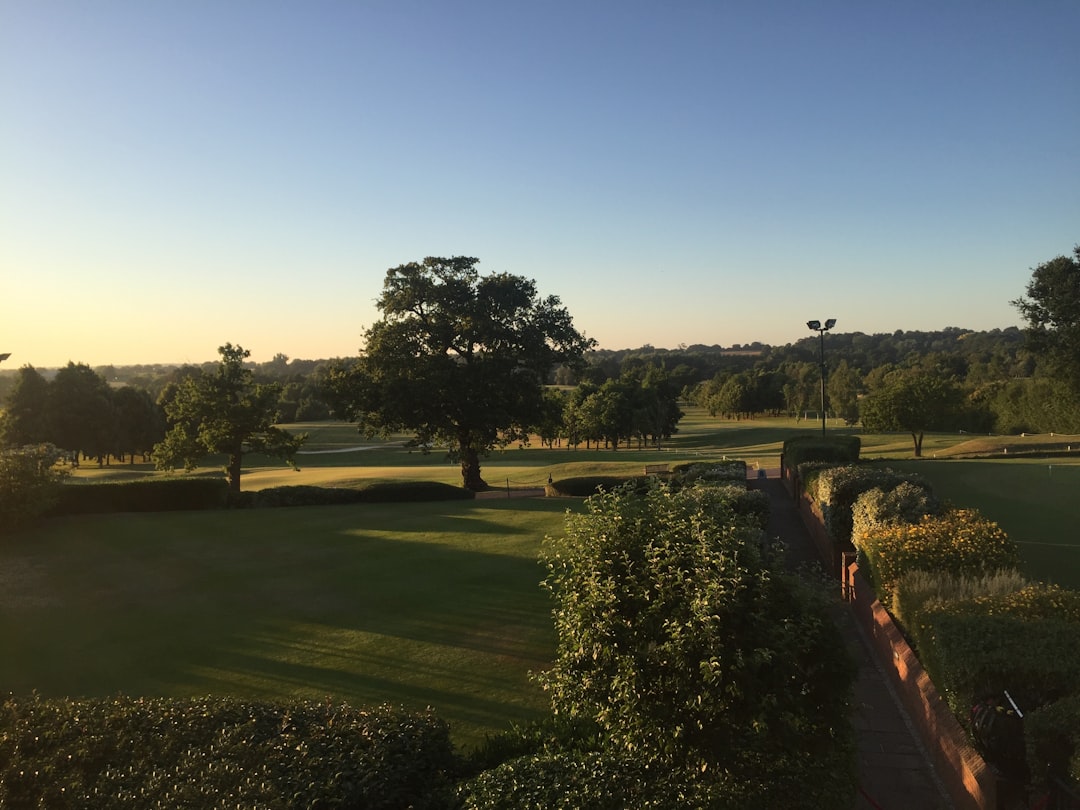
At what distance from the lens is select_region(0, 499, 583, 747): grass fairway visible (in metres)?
9.92

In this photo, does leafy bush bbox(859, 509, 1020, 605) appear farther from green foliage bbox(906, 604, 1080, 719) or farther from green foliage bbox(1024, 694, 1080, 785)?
green foliage bbox(1024, 694, 1080, 785)

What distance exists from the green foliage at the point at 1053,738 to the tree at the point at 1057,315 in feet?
163

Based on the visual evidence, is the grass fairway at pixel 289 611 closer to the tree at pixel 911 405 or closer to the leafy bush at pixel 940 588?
the leafy bush at pixel 940 588

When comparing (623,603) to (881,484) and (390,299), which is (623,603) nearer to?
(881,484)

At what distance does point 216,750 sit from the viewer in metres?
5.90

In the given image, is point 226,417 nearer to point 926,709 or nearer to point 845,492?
point 845,492

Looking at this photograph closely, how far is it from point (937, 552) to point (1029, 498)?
15.5 m

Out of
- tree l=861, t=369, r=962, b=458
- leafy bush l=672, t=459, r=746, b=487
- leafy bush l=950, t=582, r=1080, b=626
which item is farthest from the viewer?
tree l=861, t=369, r=962, b=458

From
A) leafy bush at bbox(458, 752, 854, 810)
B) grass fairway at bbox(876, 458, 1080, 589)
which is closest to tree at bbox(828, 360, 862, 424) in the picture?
grass fairway at bbox(876, 458, 1080, 589)

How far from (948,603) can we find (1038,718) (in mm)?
2196

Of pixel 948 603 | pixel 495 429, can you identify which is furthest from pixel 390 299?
pixel 948 603

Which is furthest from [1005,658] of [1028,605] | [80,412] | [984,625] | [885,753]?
[80,412]

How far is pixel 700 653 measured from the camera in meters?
5.55

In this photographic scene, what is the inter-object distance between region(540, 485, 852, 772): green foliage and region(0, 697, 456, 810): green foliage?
1445 mm
